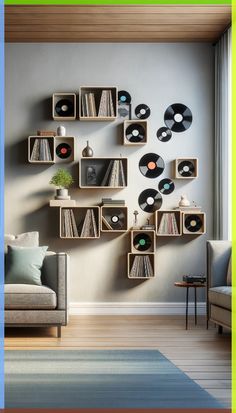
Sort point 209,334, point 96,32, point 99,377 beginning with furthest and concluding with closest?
1. point 96,32
2. point 209,334
3. point 99,377

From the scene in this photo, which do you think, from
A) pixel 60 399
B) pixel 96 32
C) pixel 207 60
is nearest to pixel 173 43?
pixel 207 60

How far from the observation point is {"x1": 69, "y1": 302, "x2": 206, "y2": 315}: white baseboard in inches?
277

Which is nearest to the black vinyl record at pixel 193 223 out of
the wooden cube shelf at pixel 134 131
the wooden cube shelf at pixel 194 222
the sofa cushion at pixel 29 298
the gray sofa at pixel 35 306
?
the wooden cube shelf at pixel 194 222

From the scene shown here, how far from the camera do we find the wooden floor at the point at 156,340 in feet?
13.8

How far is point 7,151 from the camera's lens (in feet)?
23.4

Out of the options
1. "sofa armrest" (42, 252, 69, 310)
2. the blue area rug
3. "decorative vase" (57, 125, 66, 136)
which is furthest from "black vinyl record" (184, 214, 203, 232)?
the blue area rug

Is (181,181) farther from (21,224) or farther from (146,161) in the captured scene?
(21,224)

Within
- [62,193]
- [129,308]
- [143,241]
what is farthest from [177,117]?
[129,308]

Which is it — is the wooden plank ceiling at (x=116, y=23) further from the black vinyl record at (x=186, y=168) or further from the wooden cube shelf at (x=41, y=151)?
the black vinyl record at (x=186, y=168)

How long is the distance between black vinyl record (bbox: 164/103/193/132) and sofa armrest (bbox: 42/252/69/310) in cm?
220

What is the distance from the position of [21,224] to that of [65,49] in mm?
1988

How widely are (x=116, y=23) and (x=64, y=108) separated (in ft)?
3.64

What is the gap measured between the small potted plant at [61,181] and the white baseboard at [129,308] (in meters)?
1.19

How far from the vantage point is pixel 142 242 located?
702 centimetres
